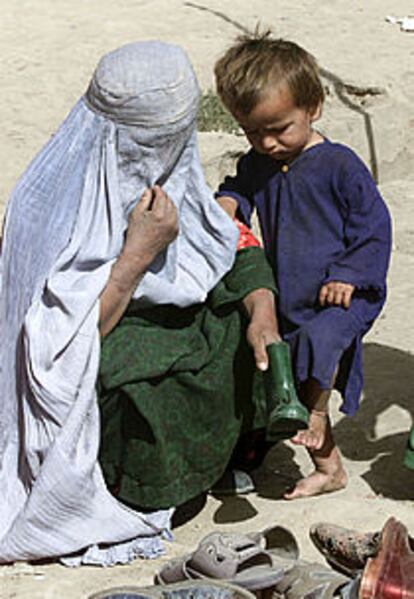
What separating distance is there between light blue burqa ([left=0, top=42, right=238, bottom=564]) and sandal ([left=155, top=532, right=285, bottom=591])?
0.31 m

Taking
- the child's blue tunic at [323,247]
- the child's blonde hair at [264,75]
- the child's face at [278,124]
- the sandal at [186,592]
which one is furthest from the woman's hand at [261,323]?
the sandal at [186,592]

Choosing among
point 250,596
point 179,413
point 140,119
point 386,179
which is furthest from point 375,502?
point 386,179

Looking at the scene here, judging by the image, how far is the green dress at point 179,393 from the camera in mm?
4414

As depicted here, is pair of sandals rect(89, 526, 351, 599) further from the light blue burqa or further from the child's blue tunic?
the child's blue tunic

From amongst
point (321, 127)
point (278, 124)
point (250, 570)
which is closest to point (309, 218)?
point (278, 124)

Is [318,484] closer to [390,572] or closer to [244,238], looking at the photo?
[244,238]

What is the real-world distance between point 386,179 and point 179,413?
442cm

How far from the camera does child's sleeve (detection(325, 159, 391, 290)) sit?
4602 millimetres

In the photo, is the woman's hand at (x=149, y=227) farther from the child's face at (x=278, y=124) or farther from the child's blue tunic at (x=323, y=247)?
the child's blue tunic at (x=323, y=247)

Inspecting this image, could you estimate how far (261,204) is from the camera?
4832mm

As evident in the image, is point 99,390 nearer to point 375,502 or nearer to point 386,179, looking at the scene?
point 375,502

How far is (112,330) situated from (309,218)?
74cm

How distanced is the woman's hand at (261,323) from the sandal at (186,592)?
0.72 m

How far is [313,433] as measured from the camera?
467cm
